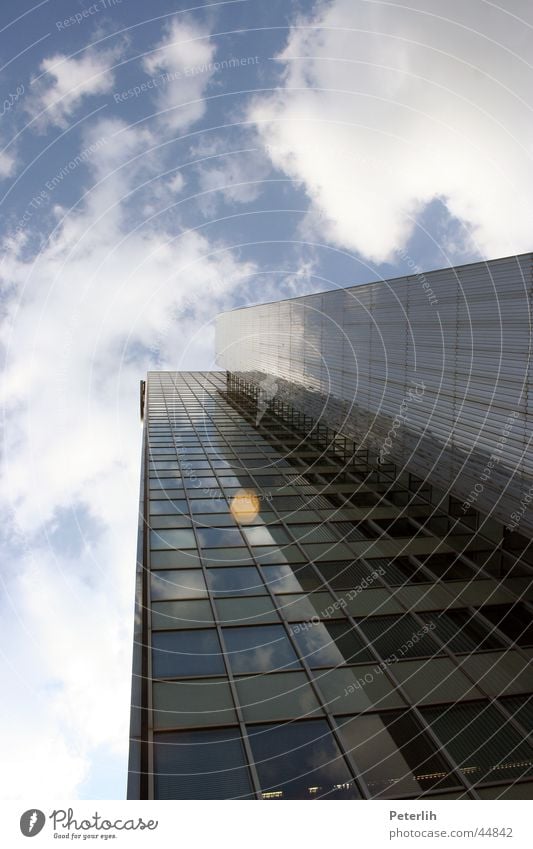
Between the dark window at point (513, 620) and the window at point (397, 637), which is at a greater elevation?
the dark window at point (513, 620)

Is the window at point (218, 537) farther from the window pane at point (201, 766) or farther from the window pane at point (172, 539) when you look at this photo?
the window pane at point (201, 766)

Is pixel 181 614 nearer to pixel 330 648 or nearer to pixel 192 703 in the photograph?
pixel 192 703

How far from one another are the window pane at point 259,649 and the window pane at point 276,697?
27 centimetres

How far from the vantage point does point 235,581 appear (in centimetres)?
1245

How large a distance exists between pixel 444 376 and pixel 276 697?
862cm

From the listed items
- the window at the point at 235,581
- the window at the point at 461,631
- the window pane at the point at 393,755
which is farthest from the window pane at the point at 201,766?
the window at the point at 461,631

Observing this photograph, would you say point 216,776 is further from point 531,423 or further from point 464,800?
point 531,423

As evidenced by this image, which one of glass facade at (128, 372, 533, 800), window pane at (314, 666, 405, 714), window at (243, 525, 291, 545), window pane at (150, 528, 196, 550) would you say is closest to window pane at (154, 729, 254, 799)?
glass facade at (128, 372, 533, 800)

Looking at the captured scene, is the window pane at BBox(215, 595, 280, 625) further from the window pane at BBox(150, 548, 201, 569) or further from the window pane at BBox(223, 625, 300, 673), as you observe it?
the window pane at BBox(150, 548, 201, 569)

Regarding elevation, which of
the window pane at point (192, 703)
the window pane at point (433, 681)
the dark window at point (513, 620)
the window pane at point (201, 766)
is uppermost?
the dark window at point (513, 620)

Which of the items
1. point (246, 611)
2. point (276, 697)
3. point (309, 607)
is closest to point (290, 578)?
point (309, 607)

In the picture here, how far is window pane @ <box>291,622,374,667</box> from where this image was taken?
977cm

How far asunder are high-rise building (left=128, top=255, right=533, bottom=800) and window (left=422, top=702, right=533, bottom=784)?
0.02 metres

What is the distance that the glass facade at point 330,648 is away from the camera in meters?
7.50
